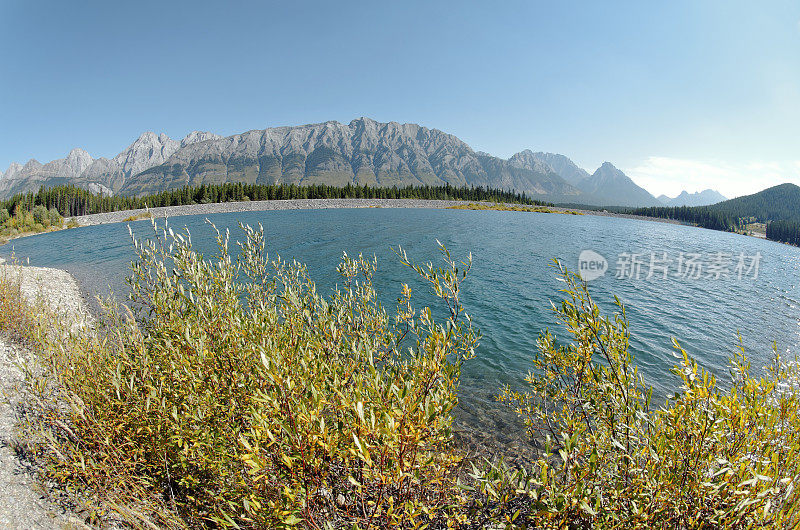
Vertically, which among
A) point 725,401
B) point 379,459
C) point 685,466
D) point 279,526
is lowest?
point 279,526

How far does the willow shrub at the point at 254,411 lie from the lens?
13.0 feet

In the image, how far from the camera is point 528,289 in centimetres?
2933

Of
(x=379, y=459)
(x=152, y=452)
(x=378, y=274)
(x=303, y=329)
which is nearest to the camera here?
(x=379, y=459)

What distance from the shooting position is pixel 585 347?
6.11 meters

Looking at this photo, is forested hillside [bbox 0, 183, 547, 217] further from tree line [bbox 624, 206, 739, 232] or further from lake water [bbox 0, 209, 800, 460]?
tree line [bbox 624, 206, 739, 232]

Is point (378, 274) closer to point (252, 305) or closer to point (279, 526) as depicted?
point (252, 305)

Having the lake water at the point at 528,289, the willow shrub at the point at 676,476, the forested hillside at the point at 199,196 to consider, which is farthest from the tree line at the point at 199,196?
the willow shrub at the point at 676,476

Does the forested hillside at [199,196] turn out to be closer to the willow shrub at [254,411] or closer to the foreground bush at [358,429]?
the willow shrub at [254,411]

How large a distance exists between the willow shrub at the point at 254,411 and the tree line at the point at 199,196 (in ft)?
310

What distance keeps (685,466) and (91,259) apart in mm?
56351

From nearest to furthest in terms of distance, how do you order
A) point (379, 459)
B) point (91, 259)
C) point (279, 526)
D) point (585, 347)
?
point (379, 459)
point (279, 526)
point (585, 347)
point (91, 259)

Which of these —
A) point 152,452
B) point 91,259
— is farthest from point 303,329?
point 91,259

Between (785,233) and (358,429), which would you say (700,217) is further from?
(358,429)

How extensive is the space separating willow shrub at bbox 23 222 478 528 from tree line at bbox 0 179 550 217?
94.4 meters
